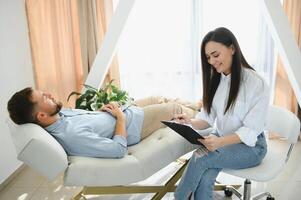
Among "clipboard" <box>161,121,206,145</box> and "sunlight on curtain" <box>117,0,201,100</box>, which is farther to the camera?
"sunlight on curtain" <box>117,0,201,100</box>

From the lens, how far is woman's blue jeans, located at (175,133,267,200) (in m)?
1.56

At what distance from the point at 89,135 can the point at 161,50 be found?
1727 mm

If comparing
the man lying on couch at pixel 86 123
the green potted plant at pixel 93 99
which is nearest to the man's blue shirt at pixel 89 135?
the man lying on couch at pixel 86 123

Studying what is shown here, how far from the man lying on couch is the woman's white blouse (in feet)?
2.03

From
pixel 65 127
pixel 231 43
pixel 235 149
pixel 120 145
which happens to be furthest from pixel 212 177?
pixel 65 127

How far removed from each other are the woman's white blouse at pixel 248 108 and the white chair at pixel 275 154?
0.50 feet

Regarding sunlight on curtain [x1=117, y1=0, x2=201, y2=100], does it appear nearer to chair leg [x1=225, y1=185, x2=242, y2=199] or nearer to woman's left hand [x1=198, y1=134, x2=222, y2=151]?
chair leg [x1=225, y1=185, x2=242, y2=199]

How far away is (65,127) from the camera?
1777mm

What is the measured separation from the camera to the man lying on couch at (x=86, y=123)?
5.53ft

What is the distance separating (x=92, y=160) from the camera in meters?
1.67

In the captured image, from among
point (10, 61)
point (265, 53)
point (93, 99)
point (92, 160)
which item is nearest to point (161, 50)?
point (265, 53)

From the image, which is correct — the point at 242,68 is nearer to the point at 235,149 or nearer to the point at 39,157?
the point at 235,149

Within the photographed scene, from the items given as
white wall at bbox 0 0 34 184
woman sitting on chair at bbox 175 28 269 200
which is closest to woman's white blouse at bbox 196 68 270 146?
woman sitting on chair at bbox 175 28 269 200

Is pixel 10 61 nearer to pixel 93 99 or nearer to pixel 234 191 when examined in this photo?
pixel 93 99
